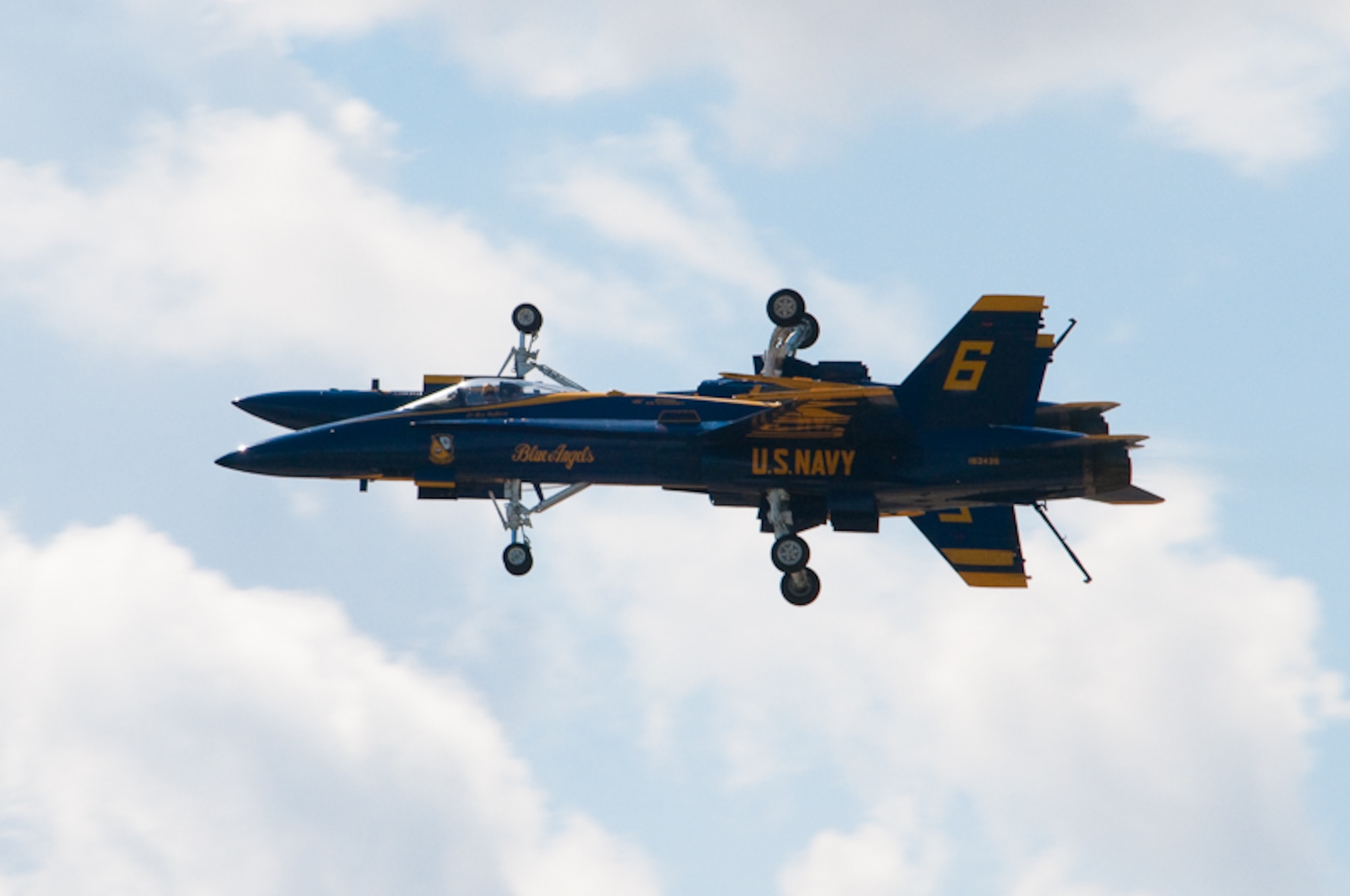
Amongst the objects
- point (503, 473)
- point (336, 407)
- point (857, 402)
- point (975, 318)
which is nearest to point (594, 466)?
point (503, 473)

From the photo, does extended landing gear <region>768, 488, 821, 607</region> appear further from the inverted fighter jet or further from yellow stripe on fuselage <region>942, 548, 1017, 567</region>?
yellow stripe on fuselage <region>942, 548, 1017, 567</region>

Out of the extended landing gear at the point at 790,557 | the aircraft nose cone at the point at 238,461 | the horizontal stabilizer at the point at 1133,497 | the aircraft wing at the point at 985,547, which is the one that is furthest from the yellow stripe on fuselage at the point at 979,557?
the aircraft nose cone at the point at 238,461

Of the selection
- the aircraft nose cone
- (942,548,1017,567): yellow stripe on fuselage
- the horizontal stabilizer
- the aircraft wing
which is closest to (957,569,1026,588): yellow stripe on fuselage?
the aircraft wing

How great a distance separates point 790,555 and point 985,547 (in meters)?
5.55

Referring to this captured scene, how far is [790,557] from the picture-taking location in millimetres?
37500

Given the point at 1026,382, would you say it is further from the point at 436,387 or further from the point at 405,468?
the point at 436,387

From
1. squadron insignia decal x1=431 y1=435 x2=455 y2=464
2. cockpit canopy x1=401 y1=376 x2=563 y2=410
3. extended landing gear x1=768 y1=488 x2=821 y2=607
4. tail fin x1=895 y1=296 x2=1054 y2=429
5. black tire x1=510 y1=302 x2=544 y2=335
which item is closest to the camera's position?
tail fin x1=895 y1=296 x2=1054 y2=429

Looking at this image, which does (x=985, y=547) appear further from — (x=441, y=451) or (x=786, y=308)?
(x=441, y=451)

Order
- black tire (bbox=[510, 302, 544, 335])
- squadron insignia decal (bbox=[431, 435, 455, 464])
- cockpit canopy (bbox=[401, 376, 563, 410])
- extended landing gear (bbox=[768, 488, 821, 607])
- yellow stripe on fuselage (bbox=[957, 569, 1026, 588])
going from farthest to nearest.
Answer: black tire (bbox=[510, 302, 544, 335]) → yellow stripe on fuselage (bbox=[957, 569, 1026, 588]) → cockpit canopy (bbox=[401, 376, 563, 410]) → squadron insignia decal (bbox=[431, 435, 455, 464]) → extended landing gear (bbox=[768, 488, 821, 607])

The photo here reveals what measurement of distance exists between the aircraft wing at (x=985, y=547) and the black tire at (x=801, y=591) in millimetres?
4617

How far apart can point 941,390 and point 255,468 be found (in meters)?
12.7

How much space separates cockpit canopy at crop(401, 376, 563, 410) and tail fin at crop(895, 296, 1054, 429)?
6885 millimetres

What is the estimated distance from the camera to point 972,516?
41.3m

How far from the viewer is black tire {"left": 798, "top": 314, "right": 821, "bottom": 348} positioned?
4100 cm
